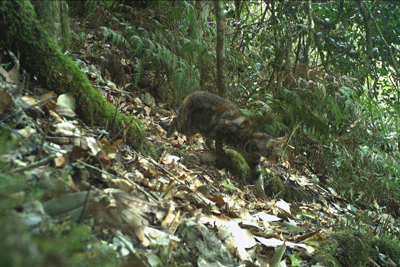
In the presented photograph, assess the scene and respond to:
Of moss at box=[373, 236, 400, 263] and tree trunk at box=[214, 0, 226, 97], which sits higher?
tree trunk at box=[214, 0, 226, 97]

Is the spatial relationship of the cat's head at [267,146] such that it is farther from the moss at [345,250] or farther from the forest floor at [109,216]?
the moss at [345,250]

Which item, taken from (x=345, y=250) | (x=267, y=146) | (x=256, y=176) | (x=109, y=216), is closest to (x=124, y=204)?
(x=109, y=216)

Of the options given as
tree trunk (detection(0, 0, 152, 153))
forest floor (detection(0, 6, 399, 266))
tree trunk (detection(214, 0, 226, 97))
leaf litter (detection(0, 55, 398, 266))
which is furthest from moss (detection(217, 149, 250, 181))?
tree trunk (detection(0, 0, 152, 153))

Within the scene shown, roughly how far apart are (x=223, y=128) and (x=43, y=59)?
310 cm

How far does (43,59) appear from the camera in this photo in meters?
2.75

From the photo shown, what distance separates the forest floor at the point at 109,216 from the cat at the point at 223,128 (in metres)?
1.58

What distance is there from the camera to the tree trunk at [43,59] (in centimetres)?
252

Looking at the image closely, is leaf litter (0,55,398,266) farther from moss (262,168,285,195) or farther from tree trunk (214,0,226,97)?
tree trunk (214,0,226,97)

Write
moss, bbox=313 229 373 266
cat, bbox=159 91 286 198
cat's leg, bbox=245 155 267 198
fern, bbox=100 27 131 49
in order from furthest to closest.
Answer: fern, bbox=100 27 131 49 → cat, bbox=159 91 286 198 → cat's leg, bbox=245 155 267 198 → moss, bbox=313 229 373 266

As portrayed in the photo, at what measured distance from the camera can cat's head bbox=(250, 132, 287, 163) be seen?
5302mm

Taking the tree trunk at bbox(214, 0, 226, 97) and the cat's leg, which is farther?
the tree trunk at bbox(214, 0, 226, 97)

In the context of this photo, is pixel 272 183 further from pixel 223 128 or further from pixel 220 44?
pixel 220 44

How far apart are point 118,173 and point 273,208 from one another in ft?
8.00

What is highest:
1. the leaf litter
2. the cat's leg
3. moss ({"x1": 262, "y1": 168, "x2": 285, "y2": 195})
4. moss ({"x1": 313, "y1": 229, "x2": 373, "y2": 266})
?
the leaf litter
